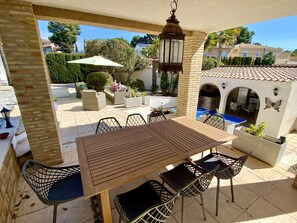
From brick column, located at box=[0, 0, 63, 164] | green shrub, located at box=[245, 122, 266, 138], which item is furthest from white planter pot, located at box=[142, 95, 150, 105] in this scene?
brick column, located at box=[0, 0, 63, 164]

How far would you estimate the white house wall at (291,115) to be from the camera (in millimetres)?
5312

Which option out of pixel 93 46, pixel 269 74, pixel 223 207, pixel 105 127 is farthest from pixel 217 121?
pixel 93 46

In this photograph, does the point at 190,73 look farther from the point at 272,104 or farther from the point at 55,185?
the point at 55,185

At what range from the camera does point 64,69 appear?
14.0m

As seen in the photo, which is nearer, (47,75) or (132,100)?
(47,75)

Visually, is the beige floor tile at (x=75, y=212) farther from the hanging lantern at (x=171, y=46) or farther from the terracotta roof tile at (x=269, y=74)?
the terracotta roof tile at (x=269, y=74)

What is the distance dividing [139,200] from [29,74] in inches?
108

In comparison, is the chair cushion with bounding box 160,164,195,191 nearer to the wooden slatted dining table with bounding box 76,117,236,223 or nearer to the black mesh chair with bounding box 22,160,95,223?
the wooden slatted dining table with bounding box 76,117,236,223

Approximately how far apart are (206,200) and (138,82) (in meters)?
11.1

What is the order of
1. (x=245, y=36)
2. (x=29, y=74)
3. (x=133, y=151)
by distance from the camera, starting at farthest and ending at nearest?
(x=245, y=36) → (x=29, y=74) → (x=133, y=151)

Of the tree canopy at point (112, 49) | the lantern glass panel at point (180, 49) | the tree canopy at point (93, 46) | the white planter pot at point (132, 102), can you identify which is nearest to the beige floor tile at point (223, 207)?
→ the lantern glass panel at point (180, 49)

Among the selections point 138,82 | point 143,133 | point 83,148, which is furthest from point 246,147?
point 138,82

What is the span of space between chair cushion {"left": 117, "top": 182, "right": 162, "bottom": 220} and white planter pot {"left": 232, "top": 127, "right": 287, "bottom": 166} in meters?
3.06

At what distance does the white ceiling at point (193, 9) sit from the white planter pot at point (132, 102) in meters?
4.54
